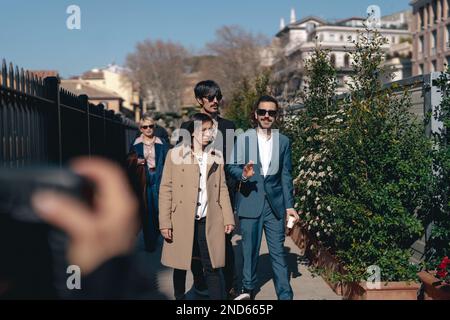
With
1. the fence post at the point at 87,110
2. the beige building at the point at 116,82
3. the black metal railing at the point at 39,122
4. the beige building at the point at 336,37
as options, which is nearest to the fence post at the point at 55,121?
the black metal railing at the point at 39,122

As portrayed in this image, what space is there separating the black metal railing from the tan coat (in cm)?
124

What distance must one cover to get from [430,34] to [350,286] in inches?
2720

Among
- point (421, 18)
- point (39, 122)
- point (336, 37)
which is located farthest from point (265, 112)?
point (336, 37)

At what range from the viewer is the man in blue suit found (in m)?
5.59

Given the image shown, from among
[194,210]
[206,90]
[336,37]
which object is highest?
[336,37]

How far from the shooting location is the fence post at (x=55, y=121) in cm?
646

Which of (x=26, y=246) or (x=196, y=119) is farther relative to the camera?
(x=196, y=119)

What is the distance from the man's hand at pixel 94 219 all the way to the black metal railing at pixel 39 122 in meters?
0.56

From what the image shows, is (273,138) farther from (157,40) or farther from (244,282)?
(157,40)

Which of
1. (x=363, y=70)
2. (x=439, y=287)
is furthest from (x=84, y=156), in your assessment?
(x=439, y=287)

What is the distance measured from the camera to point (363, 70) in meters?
6.74

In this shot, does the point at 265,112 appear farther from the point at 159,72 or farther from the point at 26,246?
the point at 159,72

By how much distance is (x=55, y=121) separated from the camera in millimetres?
6609
